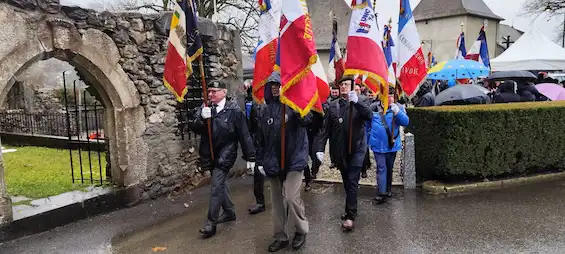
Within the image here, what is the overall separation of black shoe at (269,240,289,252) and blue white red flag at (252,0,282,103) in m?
2.13

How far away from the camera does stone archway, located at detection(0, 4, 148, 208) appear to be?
16.1 ft

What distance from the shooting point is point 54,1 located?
5.33m

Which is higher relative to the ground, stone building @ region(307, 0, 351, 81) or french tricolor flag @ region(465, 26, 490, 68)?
stone building @ region(307, 0, 351, 81)

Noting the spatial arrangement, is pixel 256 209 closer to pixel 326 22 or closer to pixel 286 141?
pixel 286 141

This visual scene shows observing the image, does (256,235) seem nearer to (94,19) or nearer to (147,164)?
(147,164)

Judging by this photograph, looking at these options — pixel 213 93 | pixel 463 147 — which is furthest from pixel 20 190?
pixel 463 147

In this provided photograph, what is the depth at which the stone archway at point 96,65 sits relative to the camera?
491 cm

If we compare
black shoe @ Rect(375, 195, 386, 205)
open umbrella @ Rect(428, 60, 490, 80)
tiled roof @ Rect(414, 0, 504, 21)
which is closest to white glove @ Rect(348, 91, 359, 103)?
black shoe @ Rect(375, 195, 386, 205)

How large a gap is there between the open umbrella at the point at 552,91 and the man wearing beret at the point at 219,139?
8.29m

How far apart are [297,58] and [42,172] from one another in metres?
6.32

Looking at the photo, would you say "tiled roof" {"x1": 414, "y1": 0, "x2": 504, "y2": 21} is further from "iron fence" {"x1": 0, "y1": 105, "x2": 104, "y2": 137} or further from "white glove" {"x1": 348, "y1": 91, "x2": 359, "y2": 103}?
"white glove" {"x1": 348, "y1": 91, "x2": 359, "y2": 103}

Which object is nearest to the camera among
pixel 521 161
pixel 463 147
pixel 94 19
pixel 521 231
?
pixel 521 231

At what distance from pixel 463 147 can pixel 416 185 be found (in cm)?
98

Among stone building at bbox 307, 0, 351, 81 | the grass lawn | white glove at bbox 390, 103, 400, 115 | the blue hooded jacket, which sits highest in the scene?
stone building at bbox 307, 0, 351, 81
